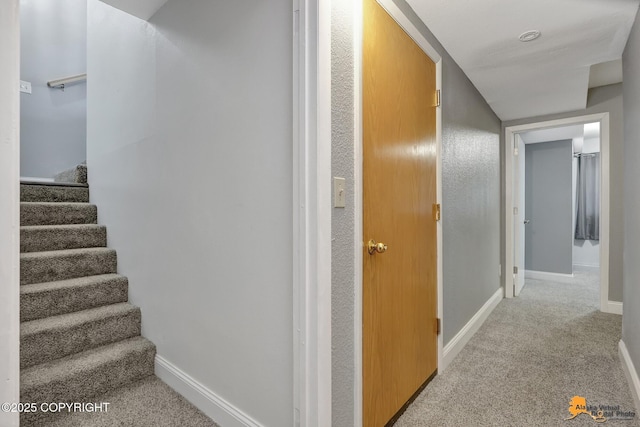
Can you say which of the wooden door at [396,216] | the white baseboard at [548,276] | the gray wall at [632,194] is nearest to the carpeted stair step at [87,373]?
the wooden door at [396,216]

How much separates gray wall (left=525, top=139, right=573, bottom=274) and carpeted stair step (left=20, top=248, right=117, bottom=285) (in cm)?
561

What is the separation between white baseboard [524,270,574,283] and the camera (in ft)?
15.5

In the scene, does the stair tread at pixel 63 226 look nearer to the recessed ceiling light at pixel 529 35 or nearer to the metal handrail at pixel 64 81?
the metal handrail at pixel 64 81

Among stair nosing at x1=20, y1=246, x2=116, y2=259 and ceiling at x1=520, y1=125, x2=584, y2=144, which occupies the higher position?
ceiling at x1=520, y1=125, x2=584, y2=144

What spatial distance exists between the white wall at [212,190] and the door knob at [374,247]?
0.36 metres

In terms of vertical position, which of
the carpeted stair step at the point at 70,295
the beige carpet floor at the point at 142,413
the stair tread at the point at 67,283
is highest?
the stair tread at the point at 67,283

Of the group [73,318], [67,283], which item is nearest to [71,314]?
[73,318]

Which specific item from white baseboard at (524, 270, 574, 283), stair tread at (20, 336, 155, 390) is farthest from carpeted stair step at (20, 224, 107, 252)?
white baseboard at (524, 270, 574, 283)

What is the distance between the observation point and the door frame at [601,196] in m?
3.18

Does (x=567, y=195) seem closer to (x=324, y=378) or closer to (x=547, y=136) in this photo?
(x=547, y=136)

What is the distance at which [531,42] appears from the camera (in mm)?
2027

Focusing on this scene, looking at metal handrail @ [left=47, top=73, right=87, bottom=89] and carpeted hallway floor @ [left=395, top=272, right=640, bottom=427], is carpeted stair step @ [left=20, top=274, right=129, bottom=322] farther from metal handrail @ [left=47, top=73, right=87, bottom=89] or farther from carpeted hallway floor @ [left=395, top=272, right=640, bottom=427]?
metal handrail @ [left=47, top=73, right=87, bottom=89]

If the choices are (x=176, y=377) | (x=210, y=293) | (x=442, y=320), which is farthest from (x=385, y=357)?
(x=176, y=377)

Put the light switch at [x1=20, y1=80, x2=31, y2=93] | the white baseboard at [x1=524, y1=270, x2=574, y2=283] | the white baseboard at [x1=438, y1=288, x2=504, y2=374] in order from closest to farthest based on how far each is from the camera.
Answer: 1. the white baseboard at [x1=438, y1=288, x2=504, y2=374]
2. the light switch at [x1=20, y1=80, x2=31, y2=93]
3. the white baseboard at [x1=524, y1=270, x2=574, y2=283]
